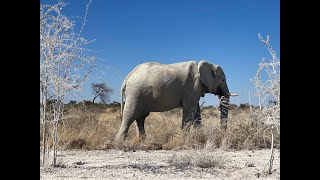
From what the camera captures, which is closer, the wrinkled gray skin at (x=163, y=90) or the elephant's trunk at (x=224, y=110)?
the elephant's trunk at (x=224, y=110)

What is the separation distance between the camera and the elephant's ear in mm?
11688

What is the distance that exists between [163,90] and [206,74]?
49.9 inches

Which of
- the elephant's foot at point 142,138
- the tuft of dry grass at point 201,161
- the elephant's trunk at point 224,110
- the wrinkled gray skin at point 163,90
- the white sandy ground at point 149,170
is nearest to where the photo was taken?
the white sandy ground at point 149,170

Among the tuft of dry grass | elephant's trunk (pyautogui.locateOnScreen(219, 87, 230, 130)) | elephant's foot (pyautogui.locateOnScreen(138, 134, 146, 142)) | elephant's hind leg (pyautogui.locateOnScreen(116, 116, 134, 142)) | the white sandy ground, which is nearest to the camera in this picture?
the white sandy ground

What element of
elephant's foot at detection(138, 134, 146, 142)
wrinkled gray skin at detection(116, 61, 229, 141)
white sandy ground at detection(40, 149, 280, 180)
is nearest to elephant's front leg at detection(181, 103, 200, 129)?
wrinkled gray skin at detection(116, 61, 229, 141)

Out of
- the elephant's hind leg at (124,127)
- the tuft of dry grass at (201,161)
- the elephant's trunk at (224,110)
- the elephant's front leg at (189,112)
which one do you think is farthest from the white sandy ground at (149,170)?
the elephant's front leg at (189,112)

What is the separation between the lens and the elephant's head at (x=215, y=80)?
1167cm

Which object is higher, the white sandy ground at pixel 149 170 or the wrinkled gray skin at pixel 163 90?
the wrinkled gray skin at pixel 163 90

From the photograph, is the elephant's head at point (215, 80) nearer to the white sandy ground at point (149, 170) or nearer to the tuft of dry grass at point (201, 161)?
the white sandy ground at point (149, 170)

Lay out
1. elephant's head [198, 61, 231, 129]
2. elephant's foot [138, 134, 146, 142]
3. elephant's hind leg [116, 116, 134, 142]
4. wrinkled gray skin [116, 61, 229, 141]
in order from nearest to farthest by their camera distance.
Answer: elephant's foot [138, 134, 146, 142] → elephant's hind leg [116, 116, 134, 142] → wrinkled gray skin [116, 61, 229, 141] → elephant's head [198, 61, 231, 129]

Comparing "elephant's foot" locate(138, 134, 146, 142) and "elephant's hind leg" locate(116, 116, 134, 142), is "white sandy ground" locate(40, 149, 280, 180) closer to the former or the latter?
"elephant's foot" locate(138, 134, 146, 142)

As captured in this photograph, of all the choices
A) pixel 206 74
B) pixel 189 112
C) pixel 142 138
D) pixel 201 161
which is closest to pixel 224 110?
pixel 189 112
